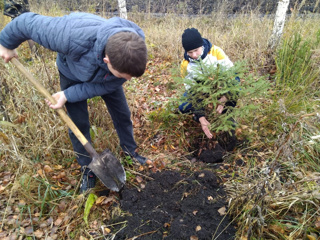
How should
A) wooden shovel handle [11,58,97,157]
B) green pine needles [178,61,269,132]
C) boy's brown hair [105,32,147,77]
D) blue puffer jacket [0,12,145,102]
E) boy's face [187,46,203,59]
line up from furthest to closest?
boy's face [187,46,203,59] < green pine needles [178,61,269,132] < wooden shovel handle [11,58,97,157] < blue puffer jacket [0,12,145,102] < boy's brown hair [105,32,147,77]

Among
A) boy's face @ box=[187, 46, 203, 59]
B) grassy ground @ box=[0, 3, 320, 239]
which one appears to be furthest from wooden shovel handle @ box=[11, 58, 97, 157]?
boy's face @ box=[187, 46, 203, 59]

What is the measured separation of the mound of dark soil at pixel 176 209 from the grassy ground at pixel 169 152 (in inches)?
5.5

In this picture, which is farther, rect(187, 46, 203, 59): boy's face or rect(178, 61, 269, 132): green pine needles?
rect(187, 46, 203, 59): boy's face

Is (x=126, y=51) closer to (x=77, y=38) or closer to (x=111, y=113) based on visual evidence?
(x=77, y=38)

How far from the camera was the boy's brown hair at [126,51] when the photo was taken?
1533mm

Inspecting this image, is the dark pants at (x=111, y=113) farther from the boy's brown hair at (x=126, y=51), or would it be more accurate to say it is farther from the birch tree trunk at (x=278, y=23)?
the birch tree trunk at (x=278, y=23)

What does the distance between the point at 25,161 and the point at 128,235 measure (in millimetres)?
1381

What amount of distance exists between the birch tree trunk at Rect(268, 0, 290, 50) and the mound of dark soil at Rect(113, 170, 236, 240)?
320 cm

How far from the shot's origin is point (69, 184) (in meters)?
2.50

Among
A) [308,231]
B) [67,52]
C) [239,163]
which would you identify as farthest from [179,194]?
[67,52]

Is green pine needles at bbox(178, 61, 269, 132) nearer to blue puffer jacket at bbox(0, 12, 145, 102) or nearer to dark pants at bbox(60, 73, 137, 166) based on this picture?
dark pants at bbox(60, 73, 137, 166)

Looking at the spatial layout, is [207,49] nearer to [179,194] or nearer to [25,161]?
[179,194]

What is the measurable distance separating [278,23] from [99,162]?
4.06 metres

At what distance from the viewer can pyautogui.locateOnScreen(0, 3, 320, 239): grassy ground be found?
1.81 m
